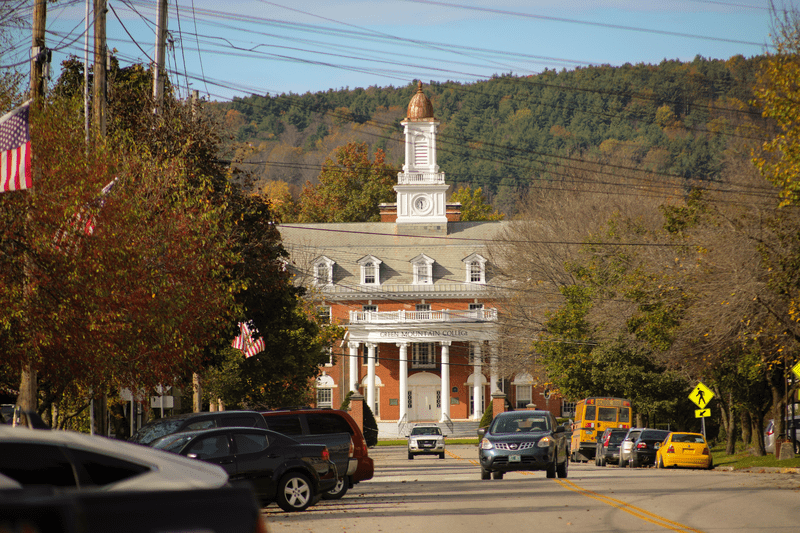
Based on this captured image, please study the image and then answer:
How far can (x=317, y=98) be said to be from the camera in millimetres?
170875

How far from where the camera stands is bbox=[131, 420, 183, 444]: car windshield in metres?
17.0

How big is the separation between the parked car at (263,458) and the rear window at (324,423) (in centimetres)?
321

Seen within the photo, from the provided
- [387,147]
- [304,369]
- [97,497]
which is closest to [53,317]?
[97,497]

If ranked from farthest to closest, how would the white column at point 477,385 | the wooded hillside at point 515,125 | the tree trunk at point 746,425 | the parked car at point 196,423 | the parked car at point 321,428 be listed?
the wooded hillside at point 515,125, the white column at point 477,385, the tree trunk at point 746,425, the parked car at point 321,428, the parked car at point 196,423

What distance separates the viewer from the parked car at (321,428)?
1898cm

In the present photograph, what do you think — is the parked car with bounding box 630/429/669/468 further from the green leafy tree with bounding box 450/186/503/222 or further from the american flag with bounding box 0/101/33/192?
the green leafy tree with bounding box 450/186/503/222

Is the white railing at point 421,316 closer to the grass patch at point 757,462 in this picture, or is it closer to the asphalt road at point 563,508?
the grass patch at point 757,462

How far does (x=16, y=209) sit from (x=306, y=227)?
63896mm

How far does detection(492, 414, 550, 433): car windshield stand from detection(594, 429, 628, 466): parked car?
16.8 metres

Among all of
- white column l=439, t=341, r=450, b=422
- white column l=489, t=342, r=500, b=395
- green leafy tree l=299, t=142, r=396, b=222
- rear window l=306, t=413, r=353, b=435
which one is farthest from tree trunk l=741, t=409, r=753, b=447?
green leafy tree l=299, t=142, r=396, b=222

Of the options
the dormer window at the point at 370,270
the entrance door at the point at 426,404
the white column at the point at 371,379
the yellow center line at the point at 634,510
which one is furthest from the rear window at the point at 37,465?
the dormer window at the point at 370,270

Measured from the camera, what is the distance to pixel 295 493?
15.8 metres

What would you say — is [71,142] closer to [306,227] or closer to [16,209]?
[16,209]

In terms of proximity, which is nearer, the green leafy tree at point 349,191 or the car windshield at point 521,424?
the car windshield at point 521,424
